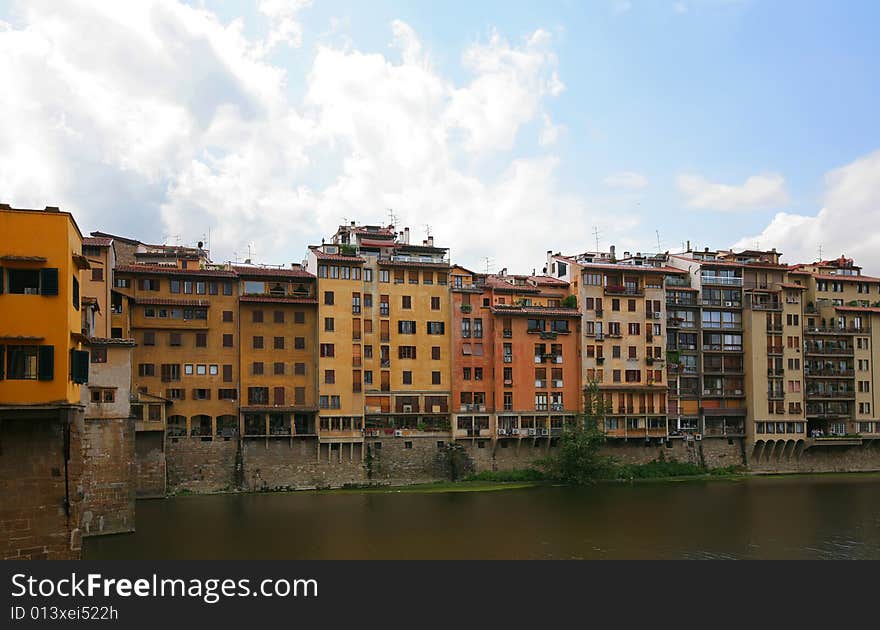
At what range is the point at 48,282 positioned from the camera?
95.8 feet

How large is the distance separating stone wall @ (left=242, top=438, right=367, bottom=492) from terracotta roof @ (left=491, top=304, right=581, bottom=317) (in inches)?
711

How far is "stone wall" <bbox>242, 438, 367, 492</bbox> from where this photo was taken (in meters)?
74.4

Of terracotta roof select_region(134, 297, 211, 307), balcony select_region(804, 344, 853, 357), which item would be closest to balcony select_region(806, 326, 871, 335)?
balcony select_region(804, 344, 853, 357)

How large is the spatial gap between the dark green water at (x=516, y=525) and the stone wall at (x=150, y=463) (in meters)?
2.06

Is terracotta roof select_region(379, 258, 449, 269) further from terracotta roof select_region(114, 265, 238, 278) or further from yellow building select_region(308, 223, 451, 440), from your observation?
terracotta roof select_region(114, 265, 238, 278)

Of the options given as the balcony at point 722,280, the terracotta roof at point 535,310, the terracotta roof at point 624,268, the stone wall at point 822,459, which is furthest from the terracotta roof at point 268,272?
the stone wall at point 822,459

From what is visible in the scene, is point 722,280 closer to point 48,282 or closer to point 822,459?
point 822,459

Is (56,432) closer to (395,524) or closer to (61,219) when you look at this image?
(61,219)

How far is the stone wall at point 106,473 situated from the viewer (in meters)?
46.5

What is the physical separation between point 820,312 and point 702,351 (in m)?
16.8

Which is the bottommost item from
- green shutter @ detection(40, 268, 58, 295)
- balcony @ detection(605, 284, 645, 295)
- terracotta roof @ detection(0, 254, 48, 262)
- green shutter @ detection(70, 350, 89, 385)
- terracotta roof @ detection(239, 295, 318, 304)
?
green shutter @ detection(70, 350, 89, 385)

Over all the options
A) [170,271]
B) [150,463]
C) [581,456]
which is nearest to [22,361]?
[150,463]

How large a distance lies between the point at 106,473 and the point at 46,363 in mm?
19780

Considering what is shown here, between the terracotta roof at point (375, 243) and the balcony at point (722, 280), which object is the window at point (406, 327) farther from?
the balcony at point (722, 280)
